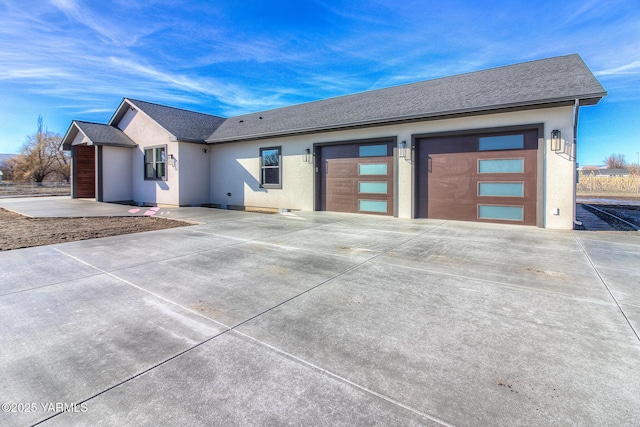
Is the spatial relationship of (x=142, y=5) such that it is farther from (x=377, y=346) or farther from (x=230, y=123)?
(x=377, y=346)

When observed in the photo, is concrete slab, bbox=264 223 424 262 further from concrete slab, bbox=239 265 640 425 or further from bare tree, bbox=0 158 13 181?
bare tree, bbox=0 158 13 181

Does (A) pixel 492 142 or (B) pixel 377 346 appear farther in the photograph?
(A) pixel 492 142

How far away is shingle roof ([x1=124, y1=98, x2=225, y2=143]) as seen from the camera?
44.4ft

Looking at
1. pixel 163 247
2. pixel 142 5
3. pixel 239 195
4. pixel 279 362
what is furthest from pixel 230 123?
pixel 279 362

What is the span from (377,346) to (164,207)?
45.0 feet

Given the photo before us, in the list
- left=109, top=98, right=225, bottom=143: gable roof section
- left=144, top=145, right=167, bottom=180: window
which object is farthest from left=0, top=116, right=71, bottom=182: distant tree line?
left=144, top=145, right=167, bottom=180: window

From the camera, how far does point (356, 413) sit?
1643mm

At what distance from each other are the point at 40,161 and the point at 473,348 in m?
51.0

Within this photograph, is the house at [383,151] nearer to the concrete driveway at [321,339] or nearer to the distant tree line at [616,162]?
the concrete driveway at [321,339]

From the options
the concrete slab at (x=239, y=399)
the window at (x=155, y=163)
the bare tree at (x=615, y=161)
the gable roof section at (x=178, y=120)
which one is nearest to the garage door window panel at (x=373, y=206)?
the gable roof section at (x=178, y=120)

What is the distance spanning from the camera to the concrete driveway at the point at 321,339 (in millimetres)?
1688

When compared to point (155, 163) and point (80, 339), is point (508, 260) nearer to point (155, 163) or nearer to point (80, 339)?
point (80, 339)

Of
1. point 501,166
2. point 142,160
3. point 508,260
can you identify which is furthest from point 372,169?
point 142,160

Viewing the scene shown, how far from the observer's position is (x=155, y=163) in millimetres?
14352
